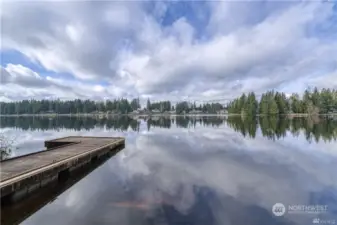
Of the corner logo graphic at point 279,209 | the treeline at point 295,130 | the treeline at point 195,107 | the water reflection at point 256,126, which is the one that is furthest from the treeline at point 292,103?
the corner logo graphic at point 279,209

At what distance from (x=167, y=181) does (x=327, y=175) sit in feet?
22.3

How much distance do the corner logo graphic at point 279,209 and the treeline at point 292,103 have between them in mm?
82882

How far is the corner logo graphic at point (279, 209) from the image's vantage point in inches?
293

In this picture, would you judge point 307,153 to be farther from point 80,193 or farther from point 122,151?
point 80,193

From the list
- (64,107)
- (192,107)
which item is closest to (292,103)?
(192,107)

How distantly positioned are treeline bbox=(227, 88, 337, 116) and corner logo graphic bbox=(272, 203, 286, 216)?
82882 mm

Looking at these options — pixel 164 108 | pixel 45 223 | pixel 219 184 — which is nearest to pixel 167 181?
pixel 219 184

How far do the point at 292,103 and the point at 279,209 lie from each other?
3562 inches

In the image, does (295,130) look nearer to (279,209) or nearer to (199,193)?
(199,193)

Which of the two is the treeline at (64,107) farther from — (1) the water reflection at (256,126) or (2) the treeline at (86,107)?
(1) the water reflection at (256,126)

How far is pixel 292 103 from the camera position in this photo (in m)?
89.8

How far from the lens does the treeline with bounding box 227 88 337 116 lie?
3278 inches

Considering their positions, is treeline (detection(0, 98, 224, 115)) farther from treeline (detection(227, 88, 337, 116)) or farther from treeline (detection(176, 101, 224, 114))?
treeline (detection(227, 88, 337, 116))

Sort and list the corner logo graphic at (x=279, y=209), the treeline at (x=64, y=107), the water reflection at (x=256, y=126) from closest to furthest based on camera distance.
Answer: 1. the corner logo graphic at (x=279, y=209)
2. the water reflection at (x=256, y=126)
3. the treeline at (x=64, y=107)
